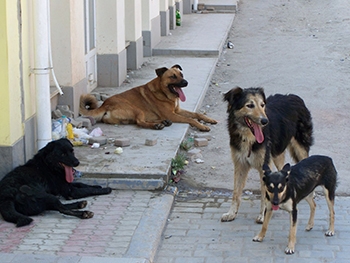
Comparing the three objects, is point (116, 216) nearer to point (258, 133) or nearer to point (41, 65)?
point (258, 133)

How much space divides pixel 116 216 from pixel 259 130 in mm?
1671

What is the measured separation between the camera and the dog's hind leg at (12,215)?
6.46m

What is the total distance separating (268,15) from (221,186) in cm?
1378

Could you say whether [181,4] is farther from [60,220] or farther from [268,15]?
[60,220]

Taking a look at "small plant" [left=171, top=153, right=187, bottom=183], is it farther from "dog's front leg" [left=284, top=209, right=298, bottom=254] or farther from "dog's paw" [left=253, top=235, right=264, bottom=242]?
"dog's front leg" [left=284, top=209, right=298, bottom=254]

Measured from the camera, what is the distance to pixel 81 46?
32.7 feet

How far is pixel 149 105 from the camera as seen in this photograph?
9984mm

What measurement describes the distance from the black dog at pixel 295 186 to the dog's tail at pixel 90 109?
4.01 meters

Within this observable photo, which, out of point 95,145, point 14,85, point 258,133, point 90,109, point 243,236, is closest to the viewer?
point 243,236

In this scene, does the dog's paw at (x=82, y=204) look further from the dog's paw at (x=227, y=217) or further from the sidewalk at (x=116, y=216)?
the dog's paw at (x=227, y=217)

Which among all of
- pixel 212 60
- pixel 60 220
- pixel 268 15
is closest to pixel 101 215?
pixel 60 220

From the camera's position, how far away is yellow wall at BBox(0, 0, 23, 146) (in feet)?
22.6

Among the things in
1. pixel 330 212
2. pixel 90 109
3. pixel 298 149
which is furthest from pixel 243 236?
pixel 90 109

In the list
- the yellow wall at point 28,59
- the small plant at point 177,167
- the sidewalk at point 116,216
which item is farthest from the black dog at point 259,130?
the yellow wall at point 28,59
